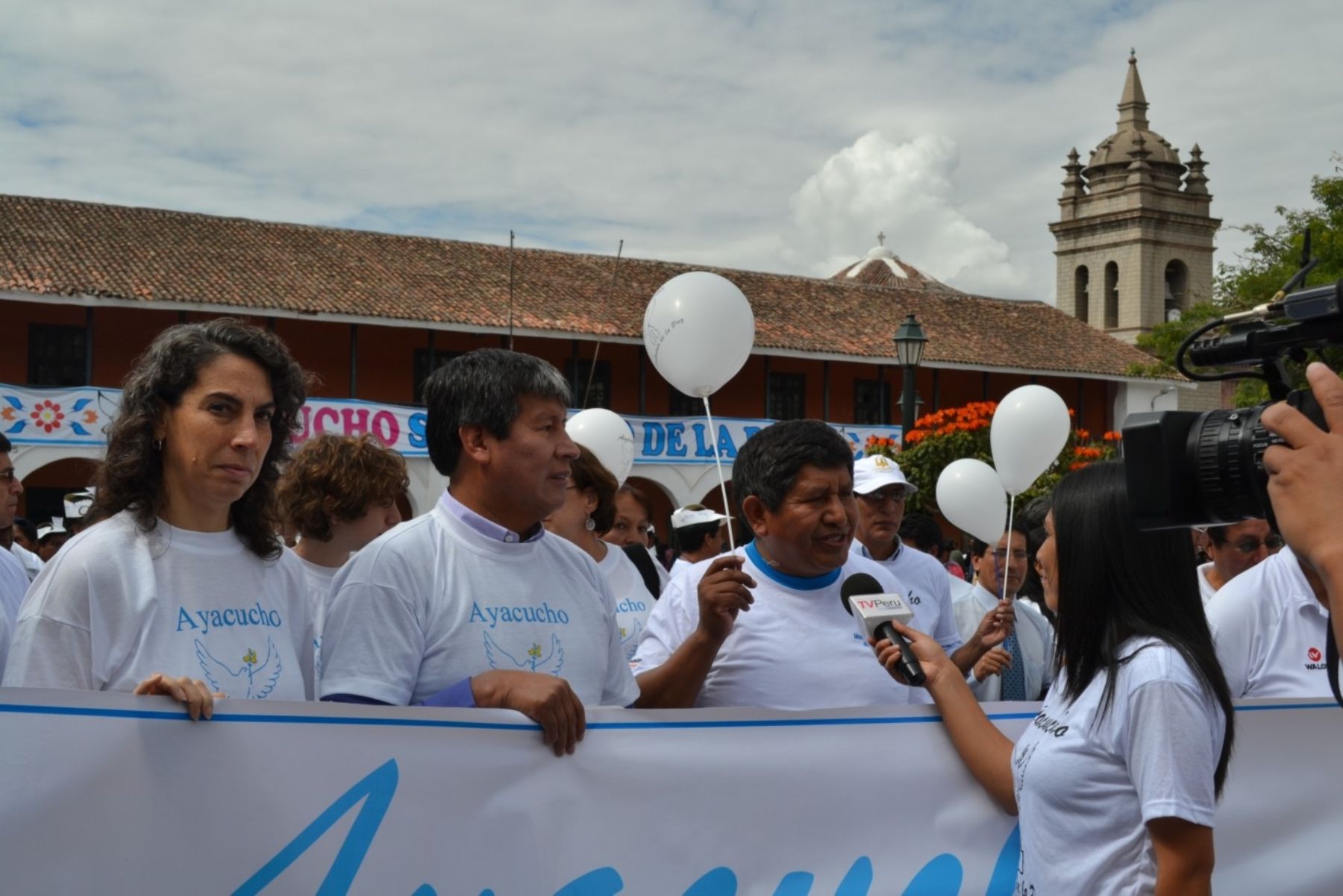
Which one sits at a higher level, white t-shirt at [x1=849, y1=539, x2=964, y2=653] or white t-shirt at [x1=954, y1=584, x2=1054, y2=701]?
white t-shirt at [x1=849, y1=539, x2=964, y2=653]

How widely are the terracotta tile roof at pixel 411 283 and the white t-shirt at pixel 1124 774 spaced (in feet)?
73.1

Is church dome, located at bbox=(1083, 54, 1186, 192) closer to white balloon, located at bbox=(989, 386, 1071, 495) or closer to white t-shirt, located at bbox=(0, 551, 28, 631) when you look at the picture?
white balloon, located at bbox=(989, 386, 1071, 495)

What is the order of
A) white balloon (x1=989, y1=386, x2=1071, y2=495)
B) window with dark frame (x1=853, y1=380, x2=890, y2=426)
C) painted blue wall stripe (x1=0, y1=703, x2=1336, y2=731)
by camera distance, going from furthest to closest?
window with dark frame (x1=853, y1=380, x2=890, y2=426) → white balloon (x1=989, y1=386, x2=1071, y2=495) → painted blue wall stripe (x1=0, y1=703, x2=1336, y2=731)

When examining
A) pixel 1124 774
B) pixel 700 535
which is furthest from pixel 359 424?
pixel 1124 774

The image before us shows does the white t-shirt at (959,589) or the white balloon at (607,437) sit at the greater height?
the white balloon at (607,437)

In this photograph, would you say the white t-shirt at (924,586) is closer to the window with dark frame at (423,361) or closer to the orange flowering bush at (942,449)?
the orange flowering bush at (942,449)

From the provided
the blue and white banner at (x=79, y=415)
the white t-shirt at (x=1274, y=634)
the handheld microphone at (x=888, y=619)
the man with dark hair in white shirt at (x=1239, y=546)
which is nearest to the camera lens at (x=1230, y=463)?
the handheld microphone at (x=888, y=619)

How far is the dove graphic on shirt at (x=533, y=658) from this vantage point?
2.94m

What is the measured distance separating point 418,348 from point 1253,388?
17.6m

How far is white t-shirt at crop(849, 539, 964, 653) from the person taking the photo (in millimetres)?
4445

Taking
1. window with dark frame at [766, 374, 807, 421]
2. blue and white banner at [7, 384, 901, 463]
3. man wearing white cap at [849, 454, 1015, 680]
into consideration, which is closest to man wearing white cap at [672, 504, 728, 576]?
man wearing white cap at [849, 454, 1015, 680]

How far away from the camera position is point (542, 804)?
2.99m

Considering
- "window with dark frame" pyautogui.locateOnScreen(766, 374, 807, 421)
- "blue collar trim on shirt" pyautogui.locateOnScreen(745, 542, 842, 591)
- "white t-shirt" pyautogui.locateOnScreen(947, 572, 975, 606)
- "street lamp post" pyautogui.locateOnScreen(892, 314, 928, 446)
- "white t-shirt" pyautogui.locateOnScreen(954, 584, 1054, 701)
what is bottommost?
"white t-shirt" pyautogui.locateOnScreen(954, 584, 1054, 701)

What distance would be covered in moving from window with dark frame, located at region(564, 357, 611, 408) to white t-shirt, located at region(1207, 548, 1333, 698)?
23.6m
